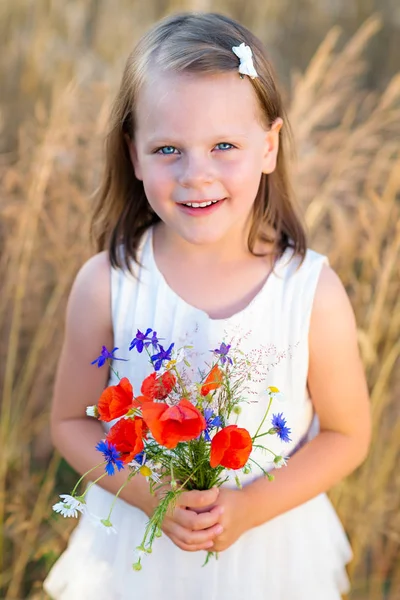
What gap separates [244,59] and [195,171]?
9.4 inches

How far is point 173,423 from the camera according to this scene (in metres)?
1.12

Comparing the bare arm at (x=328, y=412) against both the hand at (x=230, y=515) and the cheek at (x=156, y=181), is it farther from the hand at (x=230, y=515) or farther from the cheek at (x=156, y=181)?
the cheek at (x=156, y=181)

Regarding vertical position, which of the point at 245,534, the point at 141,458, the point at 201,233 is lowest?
the point at 245,534

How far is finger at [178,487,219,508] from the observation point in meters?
1.38

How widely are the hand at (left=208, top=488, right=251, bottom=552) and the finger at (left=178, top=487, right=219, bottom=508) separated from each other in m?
0.09

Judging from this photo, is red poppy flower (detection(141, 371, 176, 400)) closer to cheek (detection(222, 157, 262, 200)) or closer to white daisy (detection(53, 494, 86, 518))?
Answer: white daisy (detection(53, 494, 86, 518))

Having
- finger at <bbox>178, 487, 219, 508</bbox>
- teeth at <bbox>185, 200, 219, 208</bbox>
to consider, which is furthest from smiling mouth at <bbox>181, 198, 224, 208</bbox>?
finger at <bbox>178, 487, 219, 508</bbox>

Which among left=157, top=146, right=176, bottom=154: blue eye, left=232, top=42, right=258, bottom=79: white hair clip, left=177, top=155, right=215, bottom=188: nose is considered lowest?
left=177, top=155, right=215, bottom=188: nose

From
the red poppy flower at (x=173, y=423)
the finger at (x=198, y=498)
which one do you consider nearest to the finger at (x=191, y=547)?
the finger at (x=198, y=498)

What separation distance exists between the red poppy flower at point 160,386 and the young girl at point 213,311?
35cm

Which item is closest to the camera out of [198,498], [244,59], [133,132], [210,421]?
[210,421]

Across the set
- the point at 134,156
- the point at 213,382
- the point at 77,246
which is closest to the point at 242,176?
the point at 134,156

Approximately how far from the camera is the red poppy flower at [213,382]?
3.98 ft

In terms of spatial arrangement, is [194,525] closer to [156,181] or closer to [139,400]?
[139,400]
